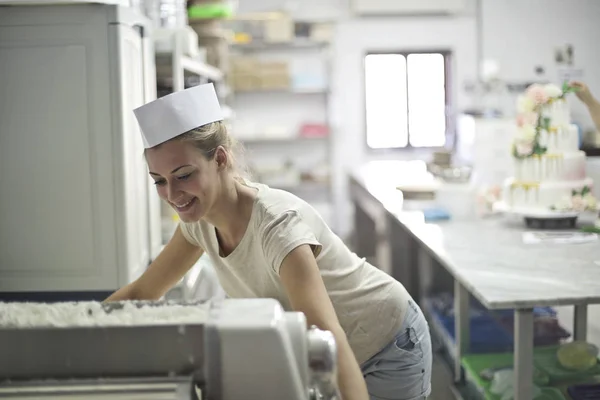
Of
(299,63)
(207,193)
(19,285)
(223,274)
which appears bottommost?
(19,285)

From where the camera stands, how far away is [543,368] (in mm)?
2869

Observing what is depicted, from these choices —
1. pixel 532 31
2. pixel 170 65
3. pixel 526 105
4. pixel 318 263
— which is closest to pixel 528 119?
pixel 526 105

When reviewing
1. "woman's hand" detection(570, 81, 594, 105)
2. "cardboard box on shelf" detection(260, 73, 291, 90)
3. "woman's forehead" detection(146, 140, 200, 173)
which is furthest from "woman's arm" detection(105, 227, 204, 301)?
"cardboard box on shelf" detection(260, 73, 291, 90)

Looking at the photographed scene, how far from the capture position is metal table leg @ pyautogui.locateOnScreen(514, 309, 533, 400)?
2199 millimetres

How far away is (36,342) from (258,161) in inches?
268

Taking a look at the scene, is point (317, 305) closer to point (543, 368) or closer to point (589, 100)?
point (543, 368)

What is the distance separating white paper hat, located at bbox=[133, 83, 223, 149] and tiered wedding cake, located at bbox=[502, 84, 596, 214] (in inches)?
90.8

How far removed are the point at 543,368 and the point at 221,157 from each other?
1930 millimetres

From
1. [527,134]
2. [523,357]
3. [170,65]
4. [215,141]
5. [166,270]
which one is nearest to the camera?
[215,141]

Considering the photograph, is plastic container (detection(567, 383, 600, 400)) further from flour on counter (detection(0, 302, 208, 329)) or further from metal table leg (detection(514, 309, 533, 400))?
flour on counter (detection(0, 302, 208, 329))

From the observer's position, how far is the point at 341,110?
7512 mm

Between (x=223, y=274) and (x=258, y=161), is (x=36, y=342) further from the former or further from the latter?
(x=258, y=161)

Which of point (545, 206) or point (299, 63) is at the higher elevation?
point (299, 63)

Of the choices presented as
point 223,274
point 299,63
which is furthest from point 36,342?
point 299,63
